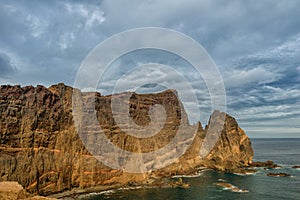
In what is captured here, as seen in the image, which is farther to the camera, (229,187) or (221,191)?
(229,187)

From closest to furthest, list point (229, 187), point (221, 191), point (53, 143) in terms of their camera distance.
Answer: point (53, 143)
point (221, 191)
point (229, 187)

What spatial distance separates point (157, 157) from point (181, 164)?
38.4ft

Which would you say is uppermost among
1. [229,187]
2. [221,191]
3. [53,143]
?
[53,143]

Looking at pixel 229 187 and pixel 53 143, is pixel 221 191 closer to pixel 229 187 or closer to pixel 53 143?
pixel 229 187

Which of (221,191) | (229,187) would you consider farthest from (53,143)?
(229,187)

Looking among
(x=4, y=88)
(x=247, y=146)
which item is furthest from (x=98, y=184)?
(x=247, y=146)

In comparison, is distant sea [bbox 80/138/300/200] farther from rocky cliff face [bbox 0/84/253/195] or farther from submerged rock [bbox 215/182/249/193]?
rocky cliff face [bbox 0/84/253/195]

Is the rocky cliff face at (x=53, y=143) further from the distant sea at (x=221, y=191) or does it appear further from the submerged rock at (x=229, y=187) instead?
the submerged rock at (x=229, y=187)

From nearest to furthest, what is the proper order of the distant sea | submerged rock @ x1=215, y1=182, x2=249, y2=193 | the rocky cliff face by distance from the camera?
1. the rocky cliff face
2. the distant sea
3. submerged rock @ x1=215, y1=182, x2=249, y2=193

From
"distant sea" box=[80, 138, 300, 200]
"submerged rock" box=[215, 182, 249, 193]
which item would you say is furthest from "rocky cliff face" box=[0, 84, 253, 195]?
"submerged rock" box=[215, 182, 249, 193]

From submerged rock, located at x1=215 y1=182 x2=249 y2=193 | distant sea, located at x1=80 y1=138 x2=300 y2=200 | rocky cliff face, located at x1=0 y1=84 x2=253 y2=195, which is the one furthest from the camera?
submerged rock, located at x1=215 y1=182 x2=249 y2=193

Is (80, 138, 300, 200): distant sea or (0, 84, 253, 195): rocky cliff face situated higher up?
(0, 84, 253, 195): rocky cliff face

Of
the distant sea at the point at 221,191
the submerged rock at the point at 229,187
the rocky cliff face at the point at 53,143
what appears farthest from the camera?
the submerged rock at the point at 229,187

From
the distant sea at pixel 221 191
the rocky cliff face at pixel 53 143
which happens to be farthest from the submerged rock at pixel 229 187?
the rocky cliff face at pixel 53 143
